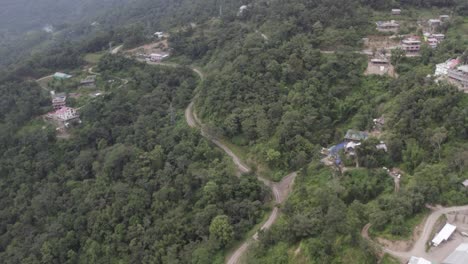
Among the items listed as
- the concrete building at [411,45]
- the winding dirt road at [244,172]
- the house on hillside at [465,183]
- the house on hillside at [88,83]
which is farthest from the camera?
the house on hillside at [88,83]

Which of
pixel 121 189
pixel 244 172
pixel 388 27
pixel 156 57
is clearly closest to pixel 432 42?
pixel 388 27

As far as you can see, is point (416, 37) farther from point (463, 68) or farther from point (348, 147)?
point (348, 147)

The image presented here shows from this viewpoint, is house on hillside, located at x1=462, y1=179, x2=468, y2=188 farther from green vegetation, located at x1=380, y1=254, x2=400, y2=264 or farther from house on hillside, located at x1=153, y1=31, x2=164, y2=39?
house on hillside, located at x1=153, y1=31, x2=164, y2=39

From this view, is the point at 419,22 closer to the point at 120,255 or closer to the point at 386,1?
the point at 386,1

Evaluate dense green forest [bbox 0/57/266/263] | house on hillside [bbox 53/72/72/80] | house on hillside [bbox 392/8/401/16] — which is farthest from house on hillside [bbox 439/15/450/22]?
house on hillside [bbox 53/72/72/80]

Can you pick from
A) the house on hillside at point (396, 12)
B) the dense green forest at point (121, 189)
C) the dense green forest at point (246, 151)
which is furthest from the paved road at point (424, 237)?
the house on hillside at point (396, 12)

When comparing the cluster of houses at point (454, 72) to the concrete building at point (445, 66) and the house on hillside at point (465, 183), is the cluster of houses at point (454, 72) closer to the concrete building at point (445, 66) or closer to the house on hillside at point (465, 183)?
the concrete building at point (445, 66)
